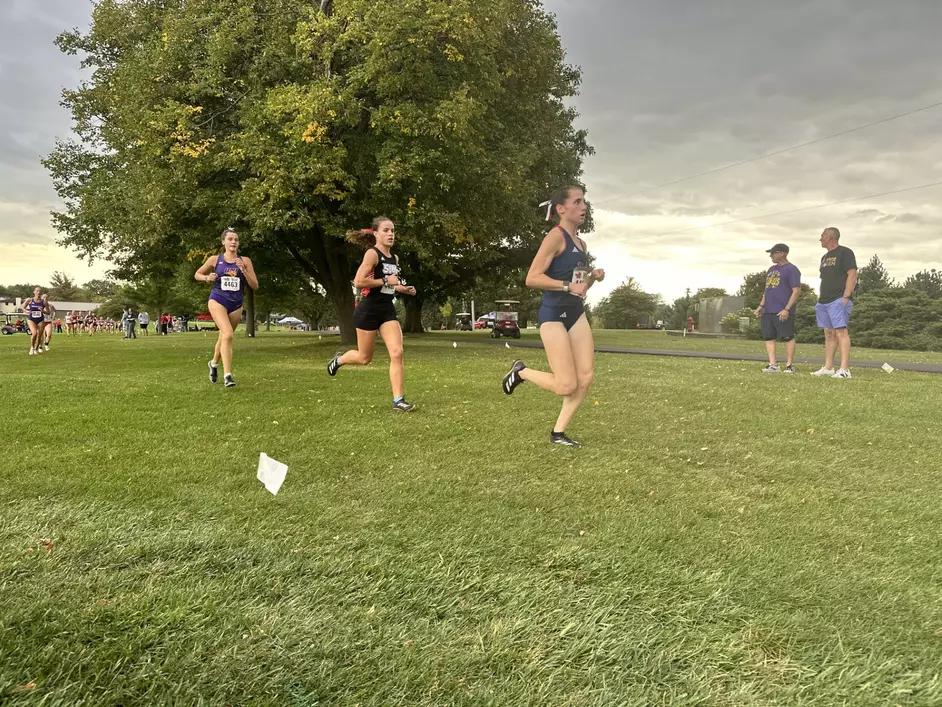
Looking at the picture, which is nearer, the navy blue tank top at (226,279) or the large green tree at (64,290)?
the navy blue tank top at (226,279)

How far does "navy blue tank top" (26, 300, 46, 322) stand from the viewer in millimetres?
16750

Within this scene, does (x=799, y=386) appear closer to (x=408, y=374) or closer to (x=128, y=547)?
(x=408, y=374)

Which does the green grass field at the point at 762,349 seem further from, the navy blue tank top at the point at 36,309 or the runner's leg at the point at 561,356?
the navy blue tank top at the point at 36,309

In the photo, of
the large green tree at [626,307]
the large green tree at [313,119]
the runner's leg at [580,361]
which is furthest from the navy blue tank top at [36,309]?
the large green tree at [626,307]

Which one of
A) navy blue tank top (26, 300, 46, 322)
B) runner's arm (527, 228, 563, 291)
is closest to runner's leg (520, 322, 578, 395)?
runner's arm (527, 228, 563, 291)

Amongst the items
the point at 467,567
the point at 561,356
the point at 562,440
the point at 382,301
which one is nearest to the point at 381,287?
the point at 382,301

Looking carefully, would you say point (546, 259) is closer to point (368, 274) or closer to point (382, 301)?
point (368, 274)

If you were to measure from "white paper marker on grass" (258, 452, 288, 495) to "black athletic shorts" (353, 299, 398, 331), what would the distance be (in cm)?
296

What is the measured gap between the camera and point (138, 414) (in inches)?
253

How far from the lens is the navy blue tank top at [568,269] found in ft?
16.4

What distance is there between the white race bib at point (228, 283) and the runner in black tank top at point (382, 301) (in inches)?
101

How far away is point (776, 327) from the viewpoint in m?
11.1

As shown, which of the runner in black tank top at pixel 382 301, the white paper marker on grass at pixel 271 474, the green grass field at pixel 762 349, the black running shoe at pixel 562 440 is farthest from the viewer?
the green grass field at pixel 762 349

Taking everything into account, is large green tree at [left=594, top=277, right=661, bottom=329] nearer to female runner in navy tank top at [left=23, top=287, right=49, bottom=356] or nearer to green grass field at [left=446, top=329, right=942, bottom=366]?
green grass field at [left=446, top=329, right=942, bottom=366]
